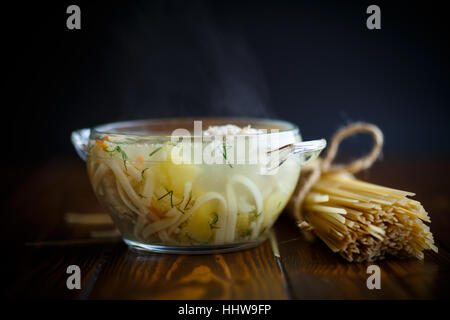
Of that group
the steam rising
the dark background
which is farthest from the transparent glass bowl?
the steam rising

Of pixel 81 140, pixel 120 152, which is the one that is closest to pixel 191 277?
pixel 120 152

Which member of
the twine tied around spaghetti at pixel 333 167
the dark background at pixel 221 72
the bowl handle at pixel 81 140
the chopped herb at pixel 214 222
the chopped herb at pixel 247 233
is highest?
the dark background at pixel 221 72

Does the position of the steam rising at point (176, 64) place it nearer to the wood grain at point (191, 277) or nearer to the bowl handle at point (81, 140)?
the bowl handle at point (81, 140)

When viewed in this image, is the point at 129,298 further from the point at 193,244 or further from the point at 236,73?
the point at 236,73

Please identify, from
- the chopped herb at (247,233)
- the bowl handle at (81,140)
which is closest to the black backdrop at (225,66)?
the bowl handle at (81,140)

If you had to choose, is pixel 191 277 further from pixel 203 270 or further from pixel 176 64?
pixel 176 64

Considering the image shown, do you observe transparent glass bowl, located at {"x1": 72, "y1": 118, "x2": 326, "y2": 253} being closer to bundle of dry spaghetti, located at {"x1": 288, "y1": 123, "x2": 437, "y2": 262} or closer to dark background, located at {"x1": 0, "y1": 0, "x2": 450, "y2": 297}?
bundle of dry spaghetti, located at {"x1": 288, "y1": 123, "x2": 437, "y2": 262}
